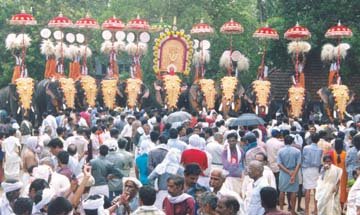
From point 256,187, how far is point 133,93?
53.2 ft

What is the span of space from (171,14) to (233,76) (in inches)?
187

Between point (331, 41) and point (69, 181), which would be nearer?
point (69, 181)

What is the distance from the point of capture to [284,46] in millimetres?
25109

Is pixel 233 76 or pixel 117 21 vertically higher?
pixel 117 21

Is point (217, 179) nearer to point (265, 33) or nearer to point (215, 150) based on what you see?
point (215, 150)

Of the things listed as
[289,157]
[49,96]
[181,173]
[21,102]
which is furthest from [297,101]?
[181,173]

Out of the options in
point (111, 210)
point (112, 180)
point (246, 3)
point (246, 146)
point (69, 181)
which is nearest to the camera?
point (111, 210)

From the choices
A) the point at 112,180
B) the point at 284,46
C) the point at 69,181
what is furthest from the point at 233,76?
the point at 69,181

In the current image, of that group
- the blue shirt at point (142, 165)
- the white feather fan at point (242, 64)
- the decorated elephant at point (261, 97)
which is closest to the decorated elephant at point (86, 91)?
the white feather fan at point (242, 64)

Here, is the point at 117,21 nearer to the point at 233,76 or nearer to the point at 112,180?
the point at 233,76

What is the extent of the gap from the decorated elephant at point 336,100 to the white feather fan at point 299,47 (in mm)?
1539

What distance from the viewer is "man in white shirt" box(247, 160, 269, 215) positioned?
8453 mm

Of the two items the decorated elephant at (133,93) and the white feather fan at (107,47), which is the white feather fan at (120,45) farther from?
the decorated elephant at (133,93)

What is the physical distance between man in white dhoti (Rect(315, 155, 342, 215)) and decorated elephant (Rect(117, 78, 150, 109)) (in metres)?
13.7
